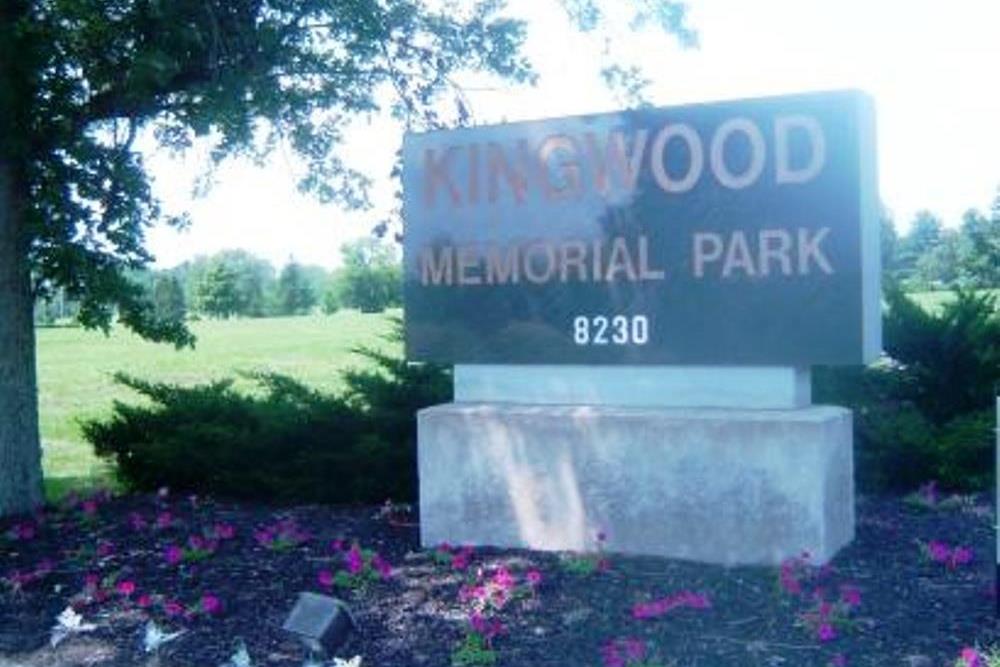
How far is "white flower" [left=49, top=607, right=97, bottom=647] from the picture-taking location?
505cm

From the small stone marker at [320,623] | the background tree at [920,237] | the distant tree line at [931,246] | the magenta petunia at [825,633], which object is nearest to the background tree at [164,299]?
the small stone marker at [320,623]

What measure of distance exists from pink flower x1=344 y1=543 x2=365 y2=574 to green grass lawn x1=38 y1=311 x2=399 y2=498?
363 cm

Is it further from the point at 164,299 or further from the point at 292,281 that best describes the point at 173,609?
the point at 292,281

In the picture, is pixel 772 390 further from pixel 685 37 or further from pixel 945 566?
pixel 685 37

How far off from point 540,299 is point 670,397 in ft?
2.98

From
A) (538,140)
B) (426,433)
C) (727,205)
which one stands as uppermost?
(538,140)

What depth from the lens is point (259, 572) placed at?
5.87 metres

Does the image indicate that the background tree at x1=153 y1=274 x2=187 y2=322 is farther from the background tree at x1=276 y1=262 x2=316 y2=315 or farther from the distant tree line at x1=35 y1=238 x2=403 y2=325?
the background tree at x1=276 y1=262 x2=316 y2=315

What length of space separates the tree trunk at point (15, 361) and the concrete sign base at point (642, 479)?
2925 millimetres

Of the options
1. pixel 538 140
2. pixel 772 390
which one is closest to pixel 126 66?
pixel 538 140

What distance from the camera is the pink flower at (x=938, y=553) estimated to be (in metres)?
5.40

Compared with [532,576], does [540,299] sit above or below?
above

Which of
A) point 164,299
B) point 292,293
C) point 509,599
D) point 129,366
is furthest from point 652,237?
point 292,293

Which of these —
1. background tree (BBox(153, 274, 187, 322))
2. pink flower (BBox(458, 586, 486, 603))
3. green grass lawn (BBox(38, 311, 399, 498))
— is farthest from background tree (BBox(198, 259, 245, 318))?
pink flower (BBox(458, 586, 486, 603))
